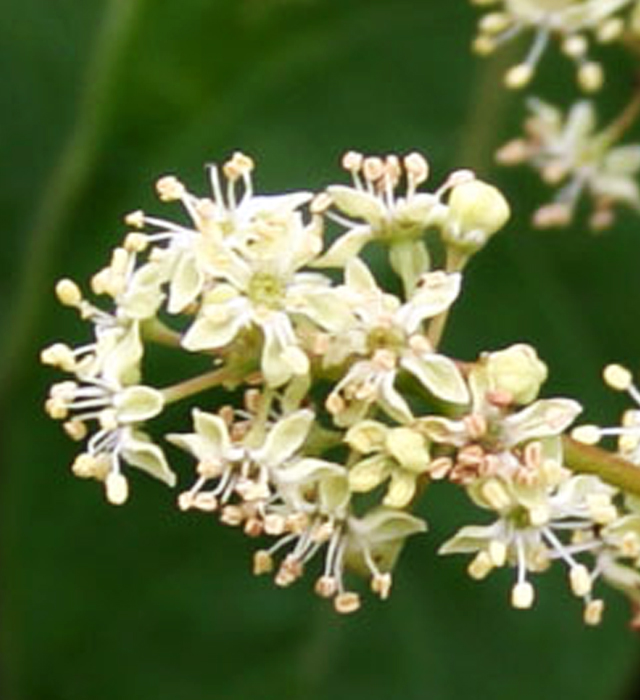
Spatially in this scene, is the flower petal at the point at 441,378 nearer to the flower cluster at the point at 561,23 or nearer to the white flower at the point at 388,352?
the white flower at the point at 388,352

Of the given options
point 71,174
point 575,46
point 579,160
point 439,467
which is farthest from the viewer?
point 71,174

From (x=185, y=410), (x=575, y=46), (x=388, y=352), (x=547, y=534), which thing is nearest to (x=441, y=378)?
(x=388, y=352)

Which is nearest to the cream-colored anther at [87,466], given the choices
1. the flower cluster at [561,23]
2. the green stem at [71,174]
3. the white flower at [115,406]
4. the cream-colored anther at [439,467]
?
the white flower at [115,406]

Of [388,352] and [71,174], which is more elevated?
[71,174]

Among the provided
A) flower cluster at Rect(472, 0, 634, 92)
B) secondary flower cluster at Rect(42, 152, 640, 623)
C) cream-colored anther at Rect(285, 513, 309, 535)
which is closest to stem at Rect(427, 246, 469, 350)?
secondary flower cluster at Rect(42, 152, 640, 623)

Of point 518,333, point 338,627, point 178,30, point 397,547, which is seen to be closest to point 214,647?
point 338,627

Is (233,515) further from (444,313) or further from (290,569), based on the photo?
(444,313)

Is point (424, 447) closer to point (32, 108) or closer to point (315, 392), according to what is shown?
point (315, 392)
